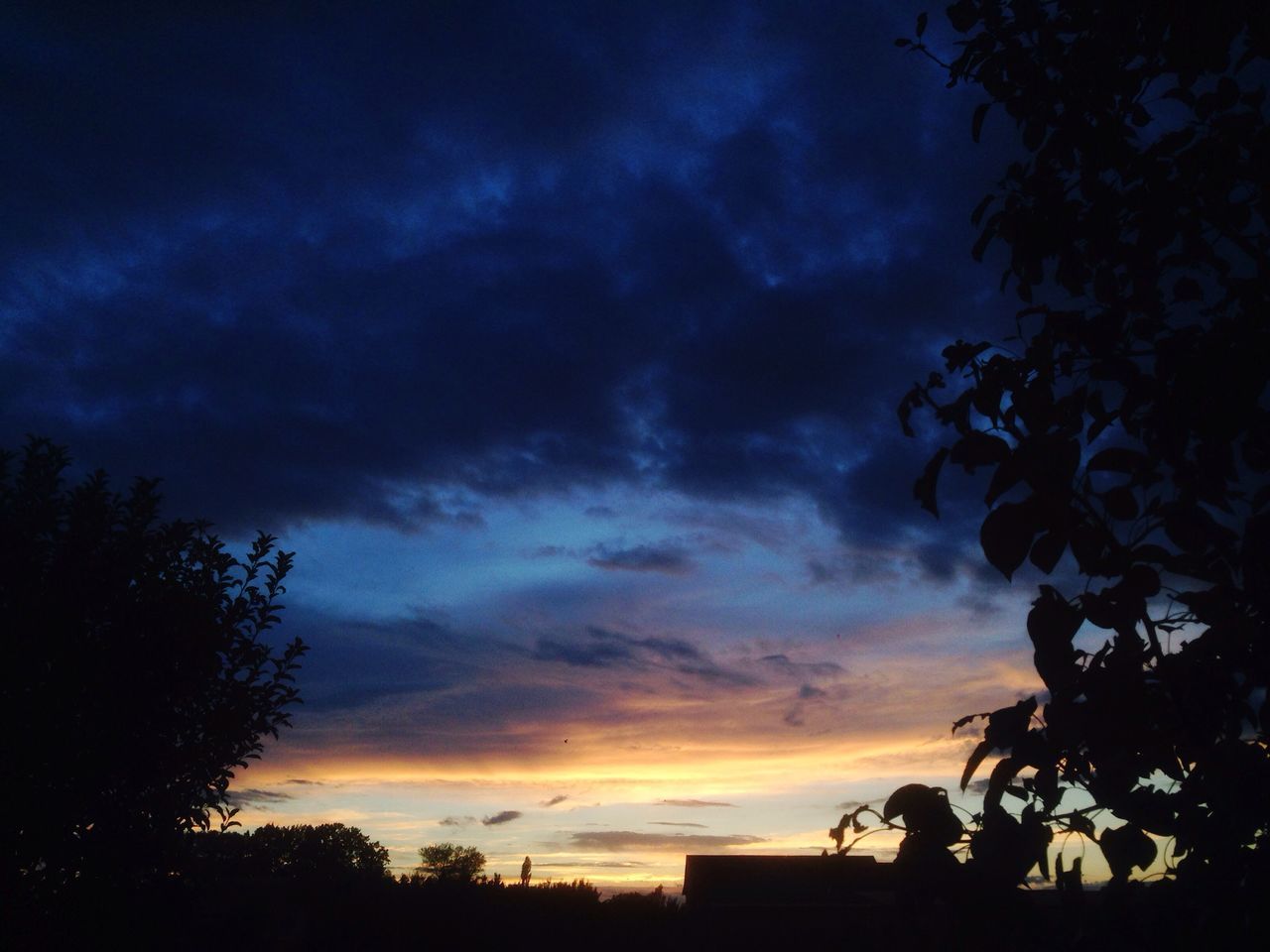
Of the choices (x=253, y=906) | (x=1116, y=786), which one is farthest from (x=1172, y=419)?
(x=253, y=906)

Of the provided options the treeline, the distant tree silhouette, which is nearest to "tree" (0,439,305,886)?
the treeline

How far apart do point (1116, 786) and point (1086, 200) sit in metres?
2.11

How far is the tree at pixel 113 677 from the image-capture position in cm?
795

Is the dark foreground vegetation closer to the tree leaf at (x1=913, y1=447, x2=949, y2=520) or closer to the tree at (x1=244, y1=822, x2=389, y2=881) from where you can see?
the tree leaf at (x1=913, y1=447, x2=949, y2=520)

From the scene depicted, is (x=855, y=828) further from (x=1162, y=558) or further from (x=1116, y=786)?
(x=1162, y=558)

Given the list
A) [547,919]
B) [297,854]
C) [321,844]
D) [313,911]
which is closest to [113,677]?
[313,911]

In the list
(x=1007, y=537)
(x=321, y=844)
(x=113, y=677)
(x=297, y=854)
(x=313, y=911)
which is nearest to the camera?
(x=1007, y=537)

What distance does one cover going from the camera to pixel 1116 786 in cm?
191

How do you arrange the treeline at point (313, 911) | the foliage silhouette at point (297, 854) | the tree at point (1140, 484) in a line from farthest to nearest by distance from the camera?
the foliage silhouette at point (297, 854), the treeline at point (313, 911), the tree at point (1140, 484)

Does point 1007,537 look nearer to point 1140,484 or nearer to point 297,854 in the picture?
point 1140,484

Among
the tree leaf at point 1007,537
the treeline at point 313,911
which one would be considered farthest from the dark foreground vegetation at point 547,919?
the tree leaf at point 1007,537

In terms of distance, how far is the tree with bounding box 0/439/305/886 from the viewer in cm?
795

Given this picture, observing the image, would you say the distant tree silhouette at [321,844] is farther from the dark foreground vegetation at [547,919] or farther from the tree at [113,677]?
the tree at [113,677]

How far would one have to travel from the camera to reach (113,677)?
8.45m
